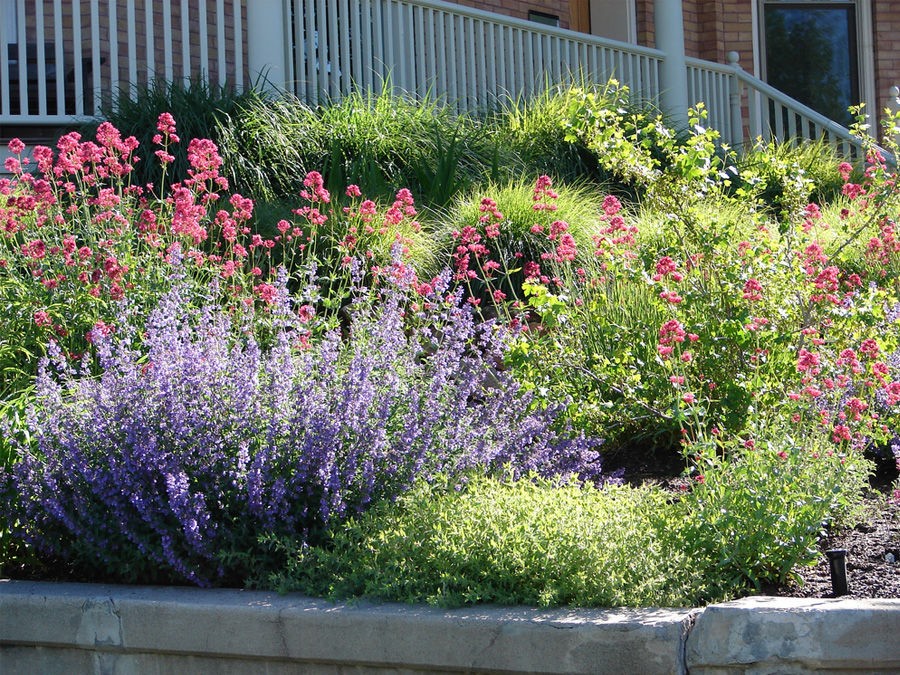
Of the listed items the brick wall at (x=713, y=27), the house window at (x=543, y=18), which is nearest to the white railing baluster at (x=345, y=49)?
the house window at (x=543, y=18)

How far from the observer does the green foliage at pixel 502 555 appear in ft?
10.6

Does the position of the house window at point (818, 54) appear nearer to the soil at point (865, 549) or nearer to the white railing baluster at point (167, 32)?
the white railing baluster at point (167, 32)

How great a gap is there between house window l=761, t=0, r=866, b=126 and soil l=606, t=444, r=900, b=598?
9.53m

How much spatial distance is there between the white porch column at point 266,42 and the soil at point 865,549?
187 inches

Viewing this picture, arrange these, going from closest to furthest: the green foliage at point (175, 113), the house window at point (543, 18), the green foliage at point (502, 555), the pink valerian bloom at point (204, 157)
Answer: the green foliage at point (502, 555)
the pink valerian bloom at point (204, 157)
the green foliage at point (175, 113)
the house window at point (543, 18)

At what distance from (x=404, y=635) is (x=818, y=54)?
1194 centimetres

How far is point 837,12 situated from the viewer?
13.4 m

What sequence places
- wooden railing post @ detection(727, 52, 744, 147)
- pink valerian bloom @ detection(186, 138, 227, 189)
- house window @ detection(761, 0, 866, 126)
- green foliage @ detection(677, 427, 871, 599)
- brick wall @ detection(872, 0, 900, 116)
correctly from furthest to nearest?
1. house window @ detection(761, 0, 866, 126)
2. brick wall @ detection(872, 0, 900, 116)
3. wooden railing post @ detection(727, 52, 744, 147)
4. pink valerian bloom @ detection(186, 138, 227, 189)
5. green foliage @ detection(677, 427, 871, 599)

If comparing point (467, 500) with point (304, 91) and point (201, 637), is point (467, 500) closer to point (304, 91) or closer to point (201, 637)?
point (201, 637)

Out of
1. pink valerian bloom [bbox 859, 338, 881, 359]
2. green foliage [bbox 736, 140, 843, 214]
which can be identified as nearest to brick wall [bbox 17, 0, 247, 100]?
green foliage [bbox 736, 140, 843, 214]

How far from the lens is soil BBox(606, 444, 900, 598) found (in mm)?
3381

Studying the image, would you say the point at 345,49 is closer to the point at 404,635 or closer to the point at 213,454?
the point at 213,454

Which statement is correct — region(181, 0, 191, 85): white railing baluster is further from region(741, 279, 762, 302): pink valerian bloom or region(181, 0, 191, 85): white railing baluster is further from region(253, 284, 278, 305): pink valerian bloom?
region(741, 279, 762, 302): pink valerian bloom

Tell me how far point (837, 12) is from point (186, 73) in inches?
316
